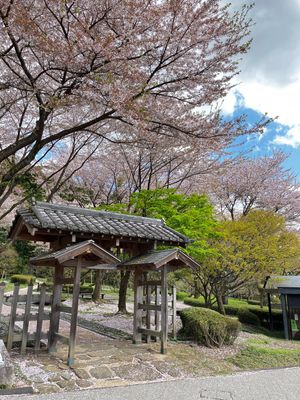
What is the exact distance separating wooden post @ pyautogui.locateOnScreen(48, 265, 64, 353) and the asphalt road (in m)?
2.16

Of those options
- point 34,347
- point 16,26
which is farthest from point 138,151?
point 34,347

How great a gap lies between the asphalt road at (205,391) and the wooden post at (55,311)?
7.10 ft

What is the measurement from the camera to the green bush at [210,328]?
8.04 metres

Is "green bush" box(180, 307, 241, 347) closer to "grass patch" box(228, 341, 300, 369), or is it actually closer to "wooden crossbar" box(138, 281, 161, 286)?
"grass patch" box(228, 341, 300, 369)

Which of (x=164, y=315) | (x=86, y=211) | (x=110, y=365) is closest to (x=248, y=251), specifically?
(x=164, y=315)

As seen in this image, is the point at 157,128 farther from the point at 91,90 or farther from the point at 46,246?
Result: the point at 46,246

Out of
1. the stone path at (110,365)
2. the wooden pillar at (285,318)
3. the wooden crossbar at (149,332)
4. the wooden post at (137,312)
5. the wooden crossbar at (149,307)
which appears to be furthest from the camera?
the wooden pillar at (285,318)

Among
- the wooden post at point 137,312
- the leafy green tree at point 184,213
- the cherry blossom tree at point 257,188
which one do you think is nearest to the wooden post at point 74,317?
the wooden post at point 137,312

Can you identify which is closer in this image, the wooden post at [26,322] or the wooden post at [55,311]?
the wooden post at [26,322]

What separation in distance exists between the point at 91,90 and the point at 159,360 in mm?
6087

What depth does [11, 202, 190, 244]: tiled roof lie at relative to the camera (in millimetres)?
6555

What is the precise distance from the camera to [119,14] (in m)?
6.61

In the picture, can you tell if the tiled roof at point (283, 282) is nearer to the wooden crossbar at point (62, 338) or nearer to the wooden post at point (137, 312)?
the wooden post at point (137, 312)

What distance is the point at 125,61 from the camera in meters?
6.72
